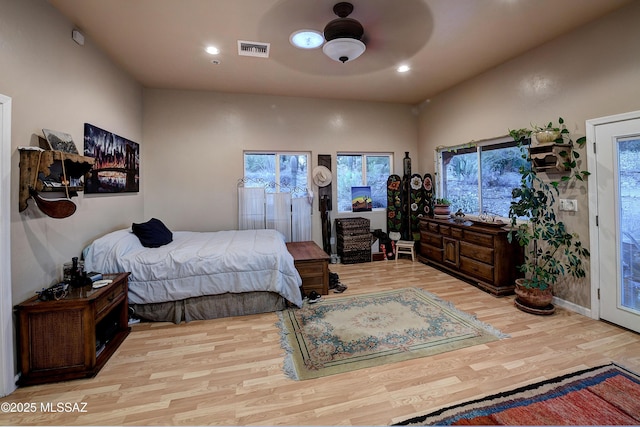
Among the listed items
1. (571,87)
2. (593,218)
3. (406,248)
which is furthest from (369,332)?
(571,87)

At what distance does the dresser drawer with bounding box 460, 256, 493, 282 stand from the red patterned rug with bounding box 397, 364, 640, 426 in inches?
63.6

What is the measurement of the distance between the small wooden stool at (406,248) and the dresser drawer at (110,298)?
13.6ft

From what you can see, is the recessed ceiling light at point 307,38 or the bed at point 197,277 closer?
the recessed ceiling light at point 307,38

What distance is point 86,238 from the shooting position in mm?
2771

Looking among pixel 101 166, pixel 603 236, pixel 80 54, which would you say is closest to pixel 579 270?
pixel 603 236

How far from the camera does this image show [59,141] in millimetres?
2318

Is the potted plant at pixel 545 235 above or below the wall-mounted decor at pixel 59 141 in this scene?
below

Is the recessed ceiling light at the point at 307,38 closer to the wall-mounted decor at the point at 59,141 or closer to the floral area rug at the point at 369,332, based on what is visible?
the wall-mounted decor at the point at 59,141

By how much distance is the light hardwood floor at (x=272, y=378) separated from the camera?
1.63 metres

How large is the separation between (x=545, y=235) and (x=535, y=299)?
0.70m

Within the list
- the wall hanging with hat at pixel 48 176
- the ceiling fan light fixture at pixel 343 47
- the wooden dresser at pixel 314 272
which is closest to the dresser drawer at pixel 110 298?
the wall hanging with hat at pixel 48 176

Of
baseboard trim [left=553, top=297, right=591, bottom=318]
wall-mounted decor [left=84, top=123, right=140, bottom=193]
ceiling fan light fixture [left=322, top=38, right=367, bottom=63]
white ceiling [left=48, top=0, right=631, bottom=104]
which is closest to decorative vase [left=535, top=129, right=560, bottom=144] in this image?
white ceiling [left=48, top=0, right=631, bottom=104]

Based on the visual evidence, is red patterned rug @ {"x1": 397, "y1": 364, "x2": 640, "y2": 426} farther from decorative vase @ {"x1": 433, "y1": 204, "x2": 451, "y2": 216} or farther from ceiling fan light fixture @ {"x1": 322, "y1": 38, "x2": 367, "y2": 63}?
decorative vase @ {"x1": 433, "y1": 204, "x2": 451, "y2": 216}

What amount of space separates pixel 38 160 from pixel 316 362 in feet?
8.30
